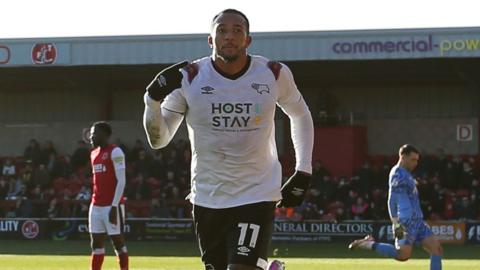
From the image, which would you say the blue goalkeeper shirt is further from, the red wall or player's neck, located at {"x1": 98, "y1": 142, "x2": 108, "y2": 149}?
the red wall

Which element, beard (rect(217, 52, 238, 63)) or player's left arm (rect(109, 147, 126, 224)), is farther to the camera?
player's left arm (rect(109, 147, 126, 224))

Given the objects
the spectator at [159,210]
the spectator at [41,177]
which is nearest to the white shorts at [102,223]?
the spectator at [159,210]

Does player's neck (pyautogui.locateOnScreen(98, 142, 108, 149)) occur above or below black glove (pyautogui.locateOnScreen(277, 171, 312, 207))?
above

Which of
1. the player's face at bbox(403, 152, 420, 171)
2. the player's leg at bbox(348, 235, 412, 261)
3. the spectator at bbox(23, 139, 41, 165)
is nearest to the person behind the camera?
the player's face at bbox(403, 152, 420, 171)

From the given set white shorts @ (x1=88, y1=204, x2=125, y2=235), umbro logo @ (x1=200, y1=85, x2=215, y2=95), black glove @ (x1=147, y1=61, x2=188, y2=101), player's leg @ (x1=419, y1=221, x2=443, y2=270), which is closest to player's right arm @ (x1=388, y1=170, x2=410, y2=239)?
player's leg @ (x1=419, y1=221, x2=443, y2=270)

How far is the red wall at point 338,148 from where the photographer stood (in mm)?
35000

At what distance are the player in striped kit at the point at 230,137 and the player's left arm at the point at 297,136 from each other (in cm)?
1

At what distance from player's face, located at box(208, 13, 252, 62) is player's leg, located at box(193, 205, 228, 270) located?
107cm

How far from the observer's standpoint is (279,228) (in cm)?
2859

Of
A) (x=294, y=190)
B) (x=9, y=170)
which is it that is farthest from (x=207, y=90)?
(x=9, y=170)

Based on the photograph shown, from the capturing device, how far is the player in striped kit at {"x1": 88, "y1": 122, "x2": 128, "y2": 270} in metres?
15.1

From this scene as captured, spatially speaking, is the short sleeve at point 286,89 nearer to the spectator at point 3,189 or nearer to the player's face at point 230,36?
the player's face at point 230,36

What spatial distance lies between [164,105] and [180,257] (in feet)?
49.6

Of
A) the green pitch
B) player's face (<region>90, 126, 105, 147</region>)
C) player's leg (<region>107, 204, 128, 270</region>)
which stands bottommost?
the green pitch
